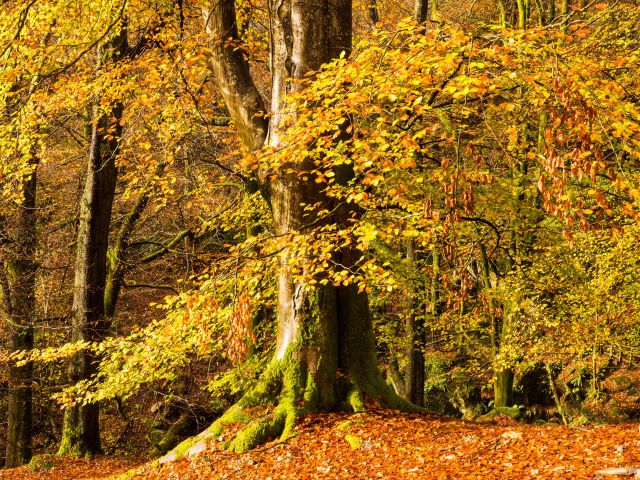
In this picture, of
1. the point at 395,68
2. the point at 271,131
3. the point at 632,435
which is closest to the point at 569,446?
the point at 632,435

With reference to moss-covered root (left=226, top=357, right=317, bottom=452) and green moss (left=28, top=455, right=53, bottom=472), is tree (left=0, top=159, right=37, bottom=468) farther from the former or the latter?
moss-covered root (left=226, top=357, right=317, bottom=452)

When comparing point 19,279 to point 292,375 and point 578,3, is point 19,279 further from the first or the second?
point 578,3

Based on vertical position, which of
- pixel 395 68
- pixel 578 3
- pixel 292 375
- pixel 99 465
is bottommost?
pixel 99 465

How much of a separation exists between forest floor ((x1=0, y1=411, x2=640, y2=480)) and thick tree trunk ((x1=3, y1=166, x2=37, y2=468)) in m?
6.93

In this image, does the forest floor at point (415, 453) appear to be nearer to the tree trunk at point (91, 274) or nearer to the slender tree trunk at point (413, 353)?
the tree trunk at point (91, 274)

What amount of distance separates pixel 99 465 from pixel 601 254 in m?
9.84

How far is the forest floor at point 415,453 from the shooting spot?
5168mm

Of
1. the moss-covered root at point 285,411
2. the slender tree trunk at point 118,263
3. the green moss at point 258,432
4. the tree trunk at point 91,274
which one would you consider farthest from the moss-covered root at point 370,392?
the slender tree trunk at point 118,263

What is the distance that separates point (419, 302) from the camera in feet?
47.2

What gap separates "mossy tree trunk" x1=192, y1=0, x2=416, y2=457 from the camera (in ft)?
23.2

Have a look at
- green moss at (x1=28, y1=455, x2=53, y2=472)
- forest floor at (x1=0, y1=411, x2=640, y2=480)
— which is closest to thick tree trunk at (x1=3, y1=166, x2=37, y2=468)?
green moss at (x1=28, y1=455, x2=53, y2=472)

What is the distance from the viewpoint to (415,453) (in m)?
5.99

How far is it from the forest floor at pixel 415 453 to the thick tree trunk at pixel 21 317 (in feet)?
22.7

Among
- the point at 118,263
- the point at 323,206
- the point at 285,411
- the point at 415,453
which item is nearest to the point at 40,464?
the point at 118,263
